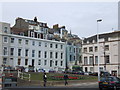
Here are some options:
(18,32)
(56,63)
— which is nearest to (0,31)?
(18,32)

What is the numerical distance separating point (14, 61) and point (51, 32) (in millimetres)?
25556

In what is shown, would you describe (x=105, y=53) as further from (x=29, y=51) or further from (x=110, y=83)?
(x=110, y=83)

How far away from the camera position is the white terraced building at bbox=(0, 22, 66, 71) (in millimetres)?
62531

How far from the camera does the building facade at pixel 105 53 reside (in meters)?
71.8

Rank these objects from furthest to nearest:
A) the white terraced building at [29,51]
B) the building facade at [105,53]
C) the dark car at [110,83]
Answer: the building facade at [105,53] < the white terraced building at [29,51] < the dark car at [110,83]

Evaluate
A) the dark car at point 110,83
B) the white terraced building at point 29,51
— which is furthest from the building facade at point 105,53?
the dark car at point 110,83

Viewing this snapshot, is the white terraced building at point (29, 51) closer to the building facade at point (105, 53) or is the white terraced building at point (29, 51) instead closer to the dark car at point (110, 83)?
the building facade at point (105, 53)

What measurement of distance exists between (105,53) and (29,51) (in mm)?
24020

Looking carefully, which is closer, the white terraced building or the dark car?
the dark car

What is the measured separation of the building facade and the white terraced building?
8708mm

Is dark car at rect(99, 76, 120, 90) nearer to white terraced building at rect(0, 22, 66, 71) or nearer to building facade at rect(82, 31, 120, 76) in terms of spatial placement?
white terraced building at rect(0, 22, 66, 71)

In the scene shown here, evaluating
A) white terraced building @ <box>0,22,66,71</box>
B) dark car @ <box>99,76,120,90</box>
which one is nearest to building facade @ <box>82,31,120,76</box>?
white terraced building @ <box>0,22,66,71</box>

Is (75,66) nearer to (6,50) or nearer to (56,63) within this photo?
(56,63)

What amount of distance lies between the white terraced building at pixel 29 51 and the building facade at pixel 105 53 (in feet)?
28.6
